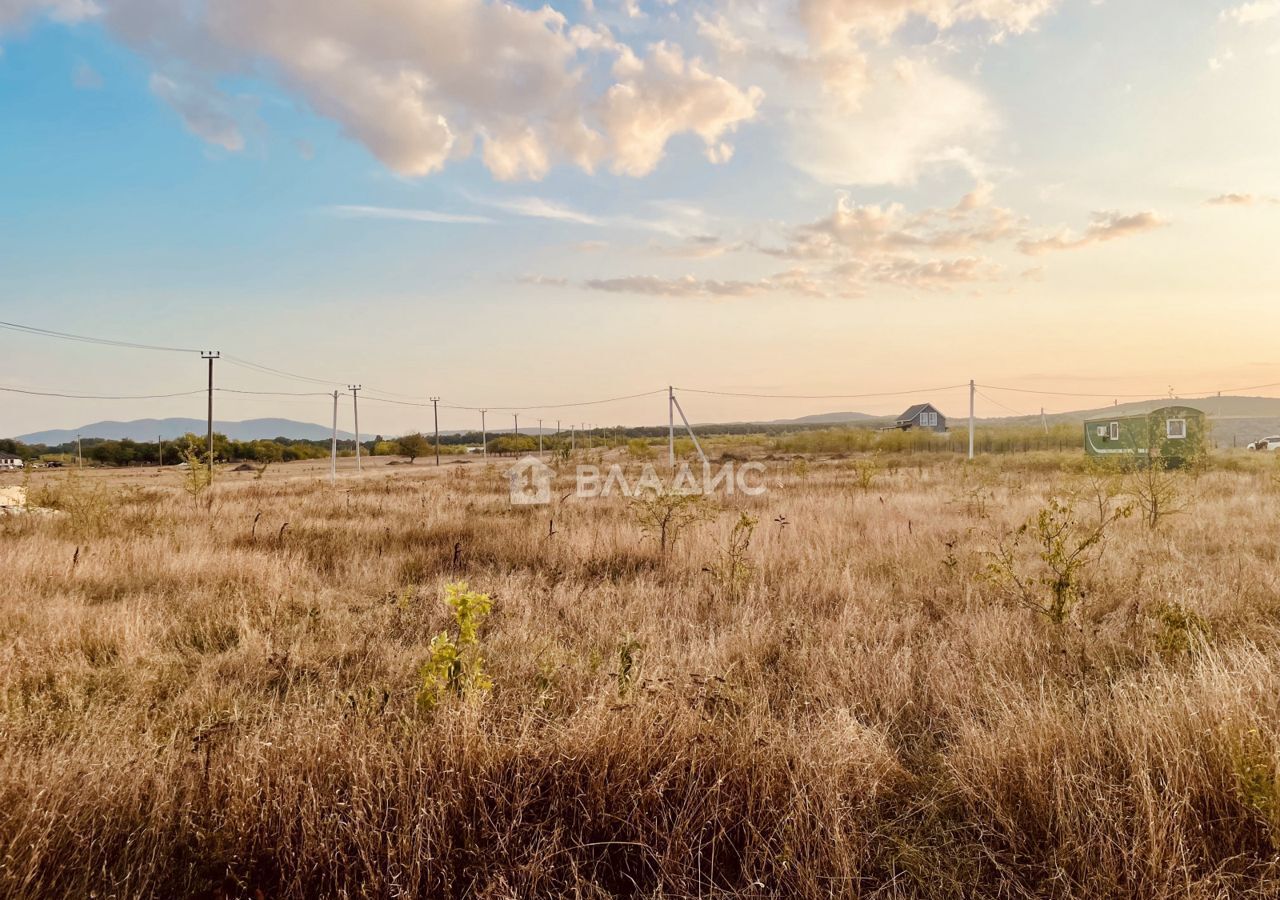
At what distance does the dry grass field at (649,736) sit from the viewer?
85.6 inches

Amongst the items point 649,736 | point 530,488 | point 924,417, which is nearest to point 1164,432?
point 530,488

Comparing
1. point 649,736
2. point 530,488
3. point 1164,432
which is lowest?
point 530,488

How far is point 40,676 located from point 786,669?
502cm

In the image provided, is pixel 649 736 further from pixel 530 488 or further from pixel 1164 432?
pixel 1164 432

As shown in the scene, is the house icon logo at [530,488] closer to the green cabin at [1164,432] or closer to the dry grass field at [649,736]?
the dry grass field at [649,736]

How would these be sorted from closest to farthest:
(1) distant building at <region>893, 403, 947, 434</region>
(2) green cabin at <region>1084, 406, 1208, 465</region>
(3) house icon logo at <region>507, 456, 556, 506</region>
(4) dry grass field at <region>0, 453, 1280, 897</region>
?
(4) dry grass field at <region>0, 453, 1280, 897</region> → (3) house icon logo at <region>507, 456, 556, 506</region> → (2) green cabin at <region>1084, 406, 1208, 465</region> → (1) distant building at <region>893, 403, 947, 434</region>

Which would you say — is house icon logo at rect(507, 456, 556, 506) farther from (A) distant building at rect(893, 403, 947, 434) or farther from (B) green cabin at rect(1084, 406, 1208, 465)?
(A) distant building at rect(893, 403, 947, 434)

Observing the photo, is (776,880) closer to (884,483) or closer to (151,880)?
(151,880)

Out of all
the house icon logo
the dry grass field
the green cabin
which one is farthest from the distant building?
the dry grass field

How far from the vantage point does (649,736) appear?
2.67 metres

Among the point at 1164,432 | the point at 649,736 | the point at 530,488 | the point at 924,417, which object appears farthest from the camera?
the point at 924,417

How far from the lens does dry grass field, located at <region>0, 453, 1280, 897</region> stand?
2.17m

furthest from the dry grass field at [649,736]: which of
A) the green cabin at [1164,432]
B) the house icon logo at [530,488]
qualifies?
the green cabin at [1164,432]

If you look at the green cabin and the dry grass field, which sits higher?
the green cabin
